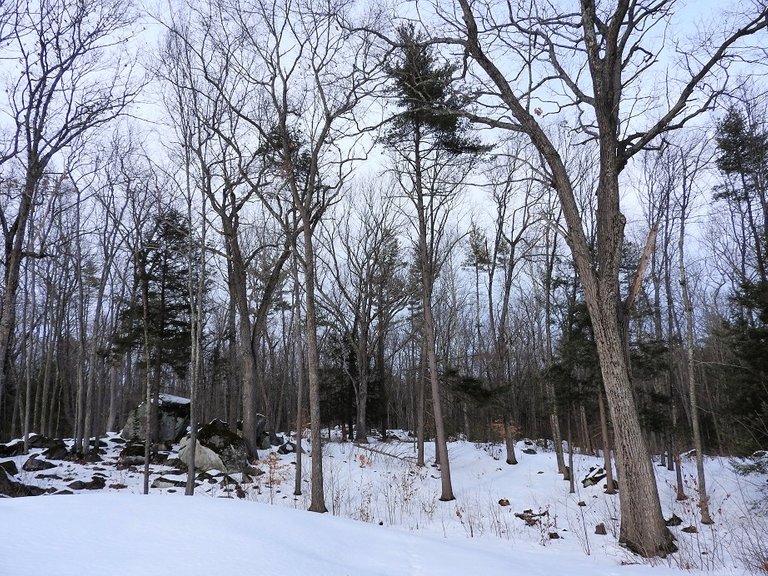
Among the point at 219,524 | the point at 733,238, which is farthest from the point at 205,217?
the point at 733,238

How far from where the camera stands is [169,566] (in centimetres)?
221

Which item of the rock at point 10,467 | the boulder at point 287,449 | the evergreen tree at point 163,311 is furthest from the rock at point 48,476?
the boulder at point 287,449

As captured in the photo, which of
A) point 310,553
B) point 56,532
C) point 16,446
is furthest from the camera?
point 16,446

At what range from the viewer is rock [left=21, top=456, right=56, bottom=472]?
43.8 ft

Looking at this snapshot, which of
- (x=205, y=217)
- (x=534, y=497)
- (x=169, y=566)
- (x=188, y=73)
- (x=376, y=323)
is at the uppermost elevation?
(x=188, y=73)

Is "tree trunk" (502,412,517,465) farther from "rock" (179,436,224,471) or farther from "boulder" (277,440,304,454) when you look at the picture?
"rock" (179,436,224,471)

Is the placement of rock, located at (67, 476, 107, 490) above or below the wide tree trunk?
below

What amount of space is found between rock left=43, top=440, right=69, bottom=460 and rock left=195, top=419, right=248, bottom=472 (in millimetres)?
5461

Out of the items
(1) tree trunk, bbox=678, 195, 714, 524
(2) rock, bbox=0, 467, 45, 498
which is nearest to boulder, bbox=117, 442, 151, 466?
(2) rock, bbox=0, 467, 45, 498

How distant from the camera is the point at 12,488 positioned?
34.1 ft

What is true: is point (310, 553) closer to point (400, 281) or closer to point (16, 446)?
point (16, 446)

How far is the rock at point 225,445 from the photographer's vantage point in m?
13.8

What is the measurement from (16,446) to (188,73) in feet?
44.3

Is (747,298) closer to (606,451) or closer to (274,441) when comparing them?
(606,451)
